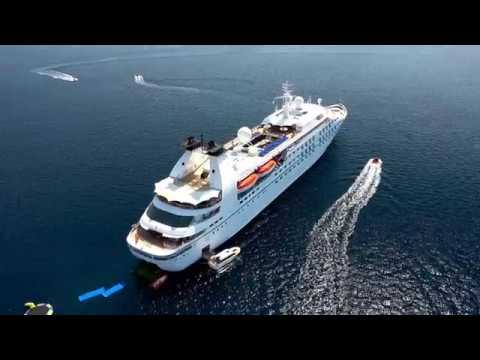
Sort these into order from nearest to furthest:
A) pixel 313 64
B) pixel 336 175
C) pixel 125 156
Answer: pixel 336 175 → pixel 125 156 → pixel 313 64

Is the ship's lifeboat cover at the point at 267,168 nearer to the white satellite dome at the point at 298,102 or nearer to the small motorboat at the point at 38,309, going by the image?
the white satellite dome at the point at 298,102

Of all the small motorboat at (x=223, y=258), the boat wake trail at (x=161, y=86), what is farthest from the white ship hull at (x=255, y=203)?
the boat wake trail at (x=161, y=86)

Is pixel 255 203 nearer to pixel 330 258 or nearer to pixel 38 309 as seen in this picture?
pixel 330 258

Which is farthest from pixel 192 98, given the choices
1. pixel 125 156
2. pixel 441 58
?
pixel 441 58

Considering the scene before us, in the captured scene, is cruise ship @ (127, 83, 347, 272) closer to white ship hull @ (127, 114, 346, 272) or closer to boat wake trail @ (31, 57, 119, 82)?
white ship hull @ (127, 114, 346, 272)

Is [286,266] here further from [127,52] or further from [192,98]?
[127,52]

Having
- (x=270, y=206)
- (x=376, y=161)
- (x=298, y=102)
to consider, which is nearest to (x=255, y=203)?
(x=270, y=206)

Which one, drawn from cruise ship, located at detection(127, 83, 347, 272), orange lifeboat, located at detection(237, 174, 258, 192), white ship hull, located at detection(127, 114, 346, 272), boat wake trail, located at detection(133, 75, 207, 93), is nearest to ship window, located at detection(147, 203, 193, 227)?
cruise ship, located at detection(127, 83, 347, 272)
